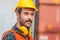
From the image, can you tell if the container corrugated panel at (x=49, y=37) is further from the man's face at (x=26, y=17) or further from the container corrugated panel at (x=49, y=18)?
the man's face at (x=26, y=17)

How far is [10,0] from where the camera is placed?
12.8ft

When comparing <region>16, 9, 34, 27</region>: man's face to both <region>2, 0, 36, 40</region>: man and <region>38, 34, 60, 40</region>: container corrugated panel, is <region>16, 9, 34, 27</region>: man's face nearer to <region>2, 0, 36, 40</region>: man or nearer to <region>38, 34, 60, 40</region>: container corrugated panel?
<region>2, 0, 36, 40</region>: man

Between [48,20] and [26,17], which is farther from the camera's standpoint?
[48,20]

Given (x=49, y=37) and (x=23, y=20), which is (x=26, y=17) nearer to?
(x=23, y=20)

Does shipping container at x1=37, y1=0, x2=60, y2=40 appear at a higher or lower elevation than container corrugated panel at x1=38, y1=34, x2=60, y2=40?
higher

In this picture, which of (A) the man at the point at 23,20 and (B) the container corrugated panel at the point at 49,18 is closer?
(A) the man at the point at 23,20

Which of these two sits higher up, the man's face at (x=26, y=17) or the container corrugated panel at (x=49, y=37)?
the man's face at (x=26, y=17)

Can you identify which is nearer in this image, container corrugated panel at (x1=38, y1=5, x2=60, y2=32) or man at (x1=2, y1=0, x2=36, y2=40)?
man at (x1=2, y1=0, x2=36, y2=40)

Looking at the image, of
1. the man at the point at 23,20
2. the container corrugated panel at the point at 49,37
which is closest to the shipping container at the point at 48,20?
the container corrugated panel at the point at 49,37

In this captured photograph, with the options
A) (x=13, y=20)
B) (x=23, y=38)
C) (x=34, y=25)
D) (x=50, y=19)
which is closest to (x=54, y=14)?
(x=50, y=19)

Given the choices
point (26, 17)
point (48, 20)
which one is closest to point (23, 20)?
point (26, 17)

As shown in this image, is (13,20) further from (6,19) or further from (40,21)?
(40,21)

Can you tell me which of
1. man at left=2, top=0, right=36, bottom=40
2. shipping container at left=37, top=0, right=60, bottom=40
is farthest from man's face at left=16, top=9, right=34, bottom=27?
shipping container at left=37, top=0, right=60, bottom=40

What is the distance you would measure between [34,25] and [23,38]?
1.00m
